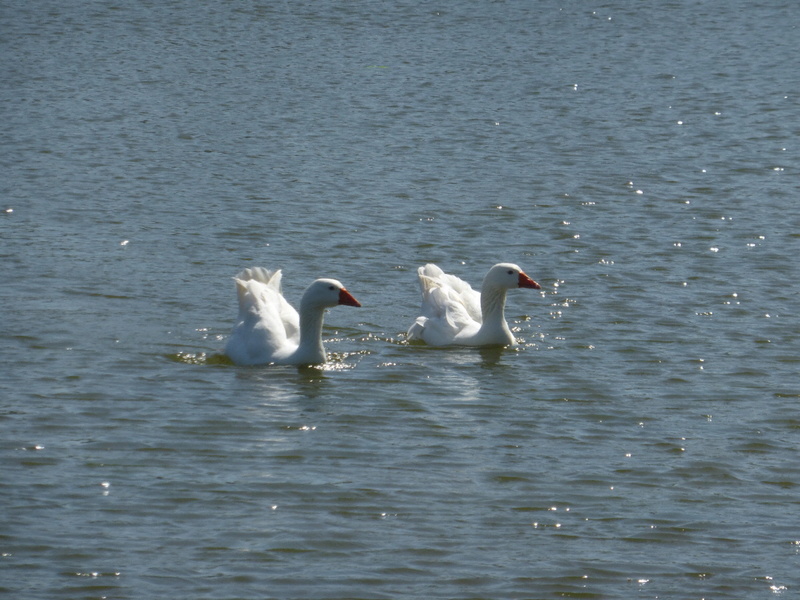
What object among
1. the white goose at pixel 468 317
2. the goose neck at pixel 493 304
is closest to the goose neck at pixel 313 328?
the white goose at pixel 468 317

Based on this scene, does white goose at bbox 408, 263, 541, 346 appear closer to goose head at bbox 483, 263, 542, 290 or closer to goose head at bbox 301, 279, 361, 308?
goose head at bbox 483, 263, 542, 290

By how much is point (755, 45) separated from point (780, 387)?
22168 mm

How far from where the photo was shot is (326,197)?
742 inches

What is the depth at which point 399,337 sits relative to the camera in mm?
13695

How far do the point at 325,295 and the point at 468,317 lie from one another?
6.35ft

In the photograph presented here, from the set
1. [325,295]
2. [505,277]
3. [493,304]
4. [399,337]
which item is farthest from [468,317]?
[325,295]

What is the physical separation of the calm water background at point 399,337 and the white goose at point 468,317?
0.28 meters

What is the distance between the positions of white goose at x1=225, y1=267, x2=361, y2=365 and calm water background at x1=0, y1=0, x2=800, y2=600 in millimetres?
259

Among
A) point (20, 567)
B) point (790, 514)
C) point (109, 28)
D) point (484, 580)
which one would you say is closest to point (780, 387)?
point (790, 514)

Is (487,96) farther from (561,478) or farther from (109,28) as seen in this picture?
(561,478)

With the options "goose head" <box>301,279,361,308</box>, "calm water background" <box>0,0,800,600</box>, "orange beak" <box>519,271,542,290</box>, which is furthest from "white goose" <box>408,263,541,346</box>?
"goose head" <box>301,279,361,308</box>

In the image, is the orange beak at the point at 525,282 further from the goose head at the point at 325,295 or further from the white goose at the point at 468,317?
the goose head at the point at 325,295

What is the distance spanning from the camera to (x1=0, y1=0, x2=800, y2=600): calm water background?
871 centimetres

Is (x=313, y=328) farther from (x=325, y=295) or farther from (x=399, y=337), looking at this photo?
(x=399, y=337)
